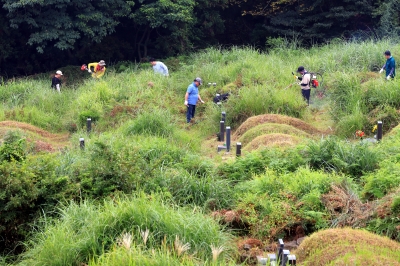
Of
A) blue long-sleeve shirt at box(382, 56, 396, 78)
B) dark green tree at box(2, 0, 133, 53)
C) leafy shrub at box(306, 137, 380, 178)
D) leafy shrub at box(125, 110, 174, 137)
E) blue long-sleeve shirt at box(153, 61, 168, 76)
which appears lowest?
leafy shrub at box(125, 110, 174, 137)

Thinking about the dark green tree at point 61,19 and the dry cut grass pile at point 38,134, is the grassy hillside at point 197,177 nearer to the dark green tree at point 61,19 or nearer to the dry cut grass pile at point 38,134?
the dry cut grass pile at point 38,134

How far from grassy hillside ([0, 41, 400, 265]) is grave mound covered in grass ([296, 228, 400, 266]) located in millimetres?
741

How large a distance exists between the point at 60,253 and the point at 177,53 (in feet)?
76.2

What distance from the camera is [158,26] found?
27.3 meters

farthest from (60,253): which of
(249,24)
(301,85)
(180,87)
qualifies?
(249,24)

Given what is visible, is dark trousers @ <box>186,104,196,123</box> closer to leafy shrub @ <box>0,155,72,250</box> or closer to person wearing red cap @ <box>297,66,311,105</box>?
person wearing red cap @ <box>297,66,311,105</box>

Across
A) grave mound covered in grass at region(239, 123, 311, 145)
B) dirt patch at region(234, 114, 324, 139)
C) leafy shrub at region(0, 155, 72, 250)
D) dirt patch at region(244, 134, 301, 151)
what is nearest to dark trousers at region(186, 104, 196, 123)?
dirt patch at region(234, 114, 324, 139)

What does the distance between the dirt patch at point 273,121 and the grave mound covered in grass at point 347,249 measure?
23.4 ft

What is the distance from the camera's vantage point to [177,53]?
29.0 m

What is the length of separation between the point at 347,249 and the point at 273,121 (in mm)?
7745

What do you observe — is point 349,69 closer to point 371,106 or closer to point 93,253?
point 371,106

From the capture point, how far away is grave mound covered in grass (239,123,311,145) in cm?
1280

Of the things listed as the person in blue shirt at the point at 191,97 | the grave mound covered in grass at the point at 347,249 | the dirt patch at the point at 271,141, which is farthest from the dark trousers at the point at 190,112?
the grave mound covered in grass at the point at 347,249

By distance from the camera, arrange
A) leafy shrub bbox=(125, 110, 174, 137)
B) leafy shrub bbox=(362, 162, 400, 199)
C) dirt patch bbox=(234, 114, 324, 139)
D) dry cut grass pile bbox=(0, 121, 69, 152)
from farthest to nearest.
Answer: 1. dry cut grass pile bbox=(0, 121, 69, 152)
2. dirt patch bbox=(234, 114, 324, 139)
3. leafy shrub bbox=(125, 110, 174, 137)
4. leafy shrub bbox=(362, 162, 400, 199)
